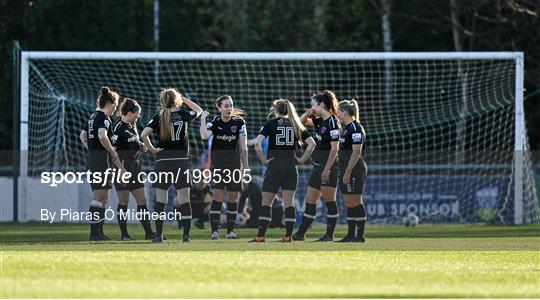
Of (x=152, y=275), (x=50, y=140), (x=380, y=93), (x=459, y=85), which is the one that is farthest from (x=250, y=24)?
(x=152, y=275)

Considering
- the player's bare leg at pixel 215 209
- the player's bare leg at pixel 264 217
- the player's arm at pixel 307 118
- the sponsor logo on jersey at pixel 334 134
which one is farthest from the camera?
the player's arm at pixel 307 118

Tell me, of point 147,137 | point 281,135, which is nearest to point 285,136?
point 281,135

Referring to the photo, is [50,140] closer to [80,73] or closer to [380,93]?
[80,73]

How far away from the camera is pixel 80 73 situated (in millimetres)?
30703

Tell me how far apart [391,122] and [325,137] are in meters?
13.1

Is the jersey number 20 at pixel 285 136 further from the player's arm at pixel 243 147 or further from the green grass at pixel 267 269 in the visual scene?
the green grass at pixel 267 269

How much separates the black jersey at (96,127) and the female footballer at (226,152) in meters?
1.35

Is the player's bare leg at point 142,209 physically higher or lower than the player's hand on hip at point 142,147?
lower

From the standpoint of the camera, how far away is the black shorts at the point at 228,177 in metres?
18.3

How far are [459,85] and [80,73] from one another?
386 inches

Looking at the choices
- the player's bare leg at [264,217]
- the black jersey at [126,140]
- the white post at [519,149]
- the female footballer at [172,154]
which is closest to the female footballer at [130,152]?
the black jersey at [126,140]

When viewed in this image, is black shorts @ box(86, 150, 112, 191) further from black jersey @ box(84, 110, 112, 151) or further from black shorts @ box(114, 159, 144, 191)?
black shorts @ box(114, 159, 144, 191)

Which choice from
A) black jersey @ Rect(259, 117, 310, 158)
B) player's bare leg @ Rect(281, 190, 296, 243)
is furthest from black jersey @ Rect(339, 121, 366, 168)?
player's bare leg @ Rect(281, 190, 296, 243)

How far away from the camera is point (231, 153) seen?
60.2 feet
